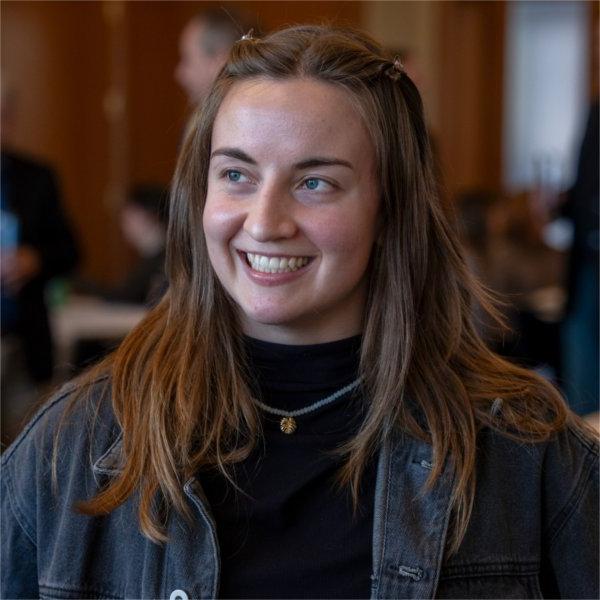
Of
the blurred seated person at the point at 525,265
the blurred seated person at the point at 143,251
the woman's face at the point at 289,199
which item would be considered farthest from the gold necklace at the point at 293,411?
the blurred seated person at the point at 525,265

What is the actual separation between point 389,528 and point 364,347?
0.79 ft

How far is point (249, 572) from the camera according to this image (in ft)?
4.48

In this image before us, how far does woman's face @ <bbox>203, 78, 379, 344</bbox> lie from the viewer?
1.36m

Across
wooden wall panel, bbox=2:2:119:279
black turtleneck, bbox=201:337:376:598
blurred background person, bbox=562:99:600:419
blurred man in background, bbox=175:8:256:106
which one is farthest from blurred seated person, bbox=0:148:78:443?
wooden wall panel, bbox=2:2:119:279

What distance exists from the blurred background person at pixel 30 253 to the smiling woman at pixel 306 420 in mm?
2470

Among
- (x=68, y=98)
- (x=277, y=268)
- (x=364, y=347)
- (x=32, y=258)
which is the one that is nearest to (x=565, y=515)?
(x=364, y=347)

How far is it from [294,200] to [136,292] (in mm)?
3872

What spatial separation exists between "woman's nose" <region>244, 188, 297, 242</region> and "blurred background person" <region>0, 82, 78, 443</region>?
2599 millimetres

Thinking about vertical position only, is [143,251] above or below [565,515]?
below

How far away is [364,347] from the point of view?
1479mm

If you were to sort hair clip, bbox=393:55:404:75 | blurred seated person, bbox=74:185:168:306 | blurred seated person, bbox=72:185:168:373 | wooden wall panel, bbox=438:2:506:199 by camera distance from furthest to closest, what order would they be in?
wooden wall panel, bbox=438:2:506:199, blurred seated person, bbox=74:185:168:306, blurred seated person, bbox=72:185:168:373, hair clip, bbox=393:55:404:75

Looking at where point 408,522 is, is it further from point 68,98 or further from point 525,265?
point 68,98

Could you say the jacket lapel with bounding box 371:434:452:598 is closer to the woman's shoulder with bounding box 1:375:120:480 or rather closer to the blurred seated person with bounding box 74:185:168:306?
the woman's shoulder with bounding box 1:375:120:480

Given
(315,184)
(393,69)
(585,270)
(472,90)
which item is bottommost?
(585,270)
